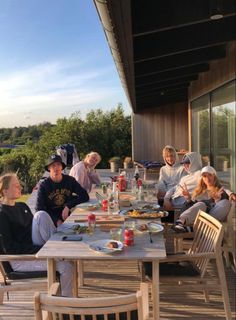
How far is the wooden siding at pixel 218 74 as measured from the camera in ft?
18.6

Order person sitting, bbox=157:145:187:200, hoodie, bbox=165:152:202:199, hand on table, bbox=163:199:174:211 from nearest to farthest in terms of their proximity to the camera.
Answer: hoodie, bbox=165:152:202:199 → hand on table, bbox=163:199:174:211 → person sitting, bbox=157:145:187:200

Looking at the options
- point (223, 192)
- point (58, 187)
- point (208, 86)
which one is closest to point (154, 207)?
point (223, 192)

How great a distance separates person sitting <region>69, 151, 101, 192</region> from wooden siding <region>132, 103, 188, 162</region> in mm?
8653

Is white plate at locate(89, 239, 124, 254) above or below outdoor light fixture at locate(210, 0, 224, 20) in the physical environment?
below

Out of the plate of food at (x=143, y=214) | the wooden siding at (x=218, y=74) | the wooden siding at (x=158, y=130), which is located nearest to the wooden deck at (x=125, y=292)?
the plate of food at (x=143, y=214)

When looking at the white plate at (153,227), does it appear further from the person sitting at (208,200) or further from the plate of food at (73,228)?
the person sitting at (208,200)

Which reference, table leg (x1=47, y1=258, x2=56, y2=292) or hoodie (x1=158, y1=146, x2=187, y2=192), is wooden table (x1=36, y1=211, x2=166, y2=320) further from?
hoodie (x1=158, y1=146, x2=187, y2=192)

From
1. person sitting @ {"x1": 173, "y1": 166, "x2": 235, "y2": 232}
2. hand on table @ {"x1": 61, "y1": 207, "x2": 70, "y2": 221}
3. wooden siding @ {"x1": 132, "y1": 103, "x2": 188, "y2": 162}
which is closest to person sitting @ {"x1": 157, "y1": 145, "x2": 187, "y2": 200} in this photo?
person sitting @ {"x1": 173, "y1": 166, "x2": 235, "y2": 232}

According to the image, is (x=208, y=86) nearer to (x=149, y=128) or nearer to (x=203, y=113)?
(x=203, y=113)

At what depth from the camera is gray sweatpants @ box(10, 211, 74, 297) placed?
110 inches

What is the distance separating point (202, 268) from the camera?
285 centimetres

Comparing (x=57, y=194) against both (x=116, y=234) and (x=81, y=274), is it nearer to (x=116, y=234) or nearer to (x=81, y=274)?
(x=81, y=274)

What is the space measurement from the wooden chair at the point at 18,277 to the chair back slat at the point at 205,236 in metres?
1.13

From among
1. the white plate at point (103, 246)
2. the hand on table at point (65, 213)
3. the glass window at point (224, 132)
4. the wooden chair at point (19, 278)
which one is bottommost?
the wooden chair at point (19, 278)
